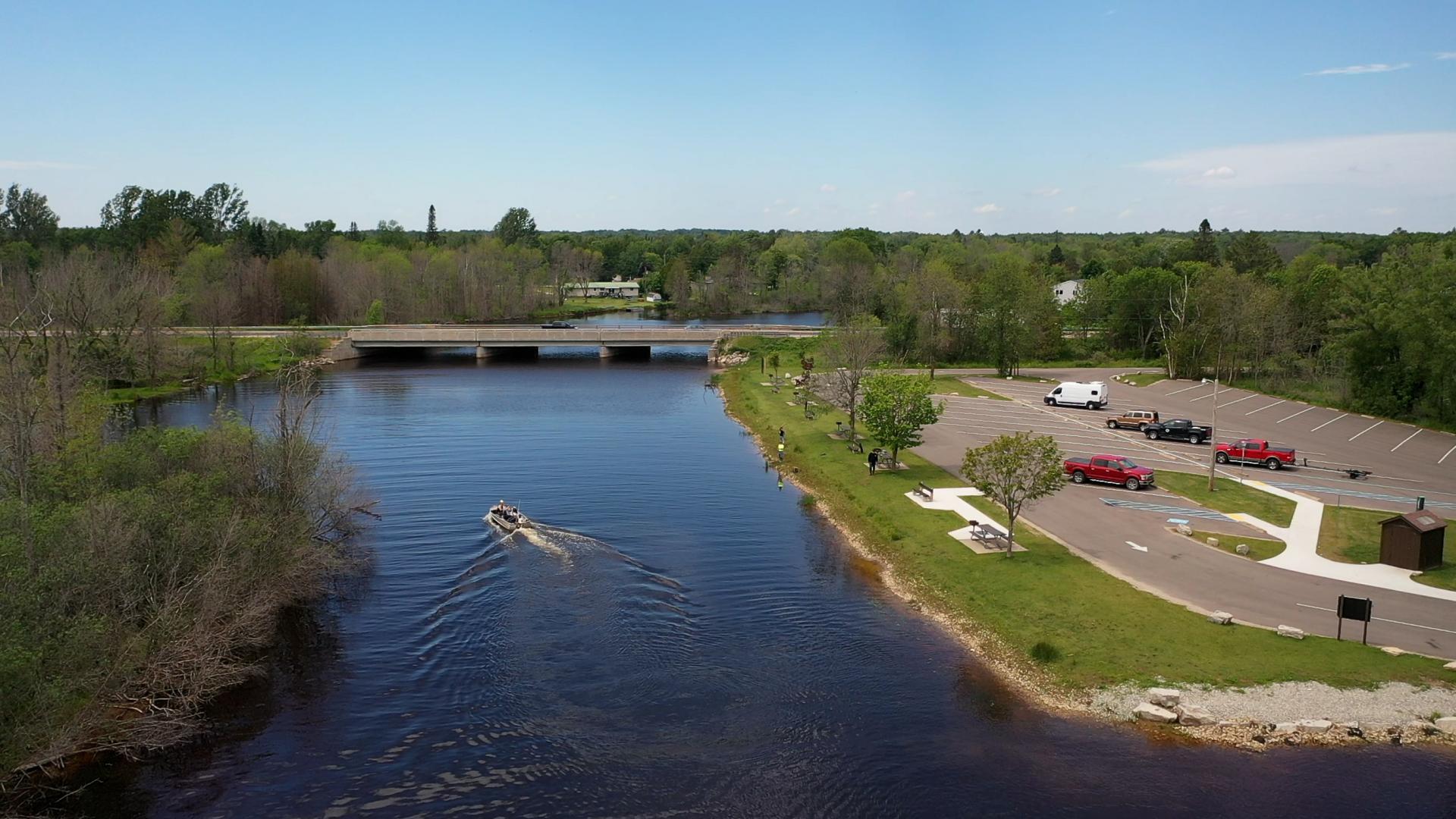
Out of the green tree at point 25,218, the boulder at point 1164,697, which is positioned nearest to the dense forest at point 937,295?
the green tree at point 25,218

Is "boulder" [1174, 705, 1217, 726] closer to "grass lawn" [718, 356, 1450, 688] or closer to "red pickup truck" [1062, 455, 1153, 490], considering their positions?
"grass lawn" [718, 356, 1450, 688]

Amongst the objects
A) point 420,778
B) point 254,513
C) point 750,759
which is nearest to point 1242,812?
point 750,759

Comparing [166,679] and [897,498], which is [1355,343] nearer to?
[897,498]

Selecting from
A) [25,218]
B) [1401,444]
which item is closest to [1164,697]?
Result: [1401,444]

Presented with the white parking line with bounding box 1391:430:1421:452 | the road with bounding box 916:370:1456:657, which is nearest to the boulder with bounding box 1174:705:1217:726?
the road with bounding box 916:370:1456:657

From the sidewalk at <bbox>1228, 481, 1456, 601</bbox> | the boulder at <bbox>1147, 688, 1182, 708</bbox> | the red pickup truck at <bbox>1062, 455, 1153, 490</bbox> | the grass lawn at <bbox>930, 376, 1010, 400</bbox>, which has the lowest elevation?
the boulder at <bbox>1147, 688, 1182, 708</bbox>

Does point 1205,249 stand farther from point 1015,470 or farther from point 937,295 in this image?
point 1015,470
